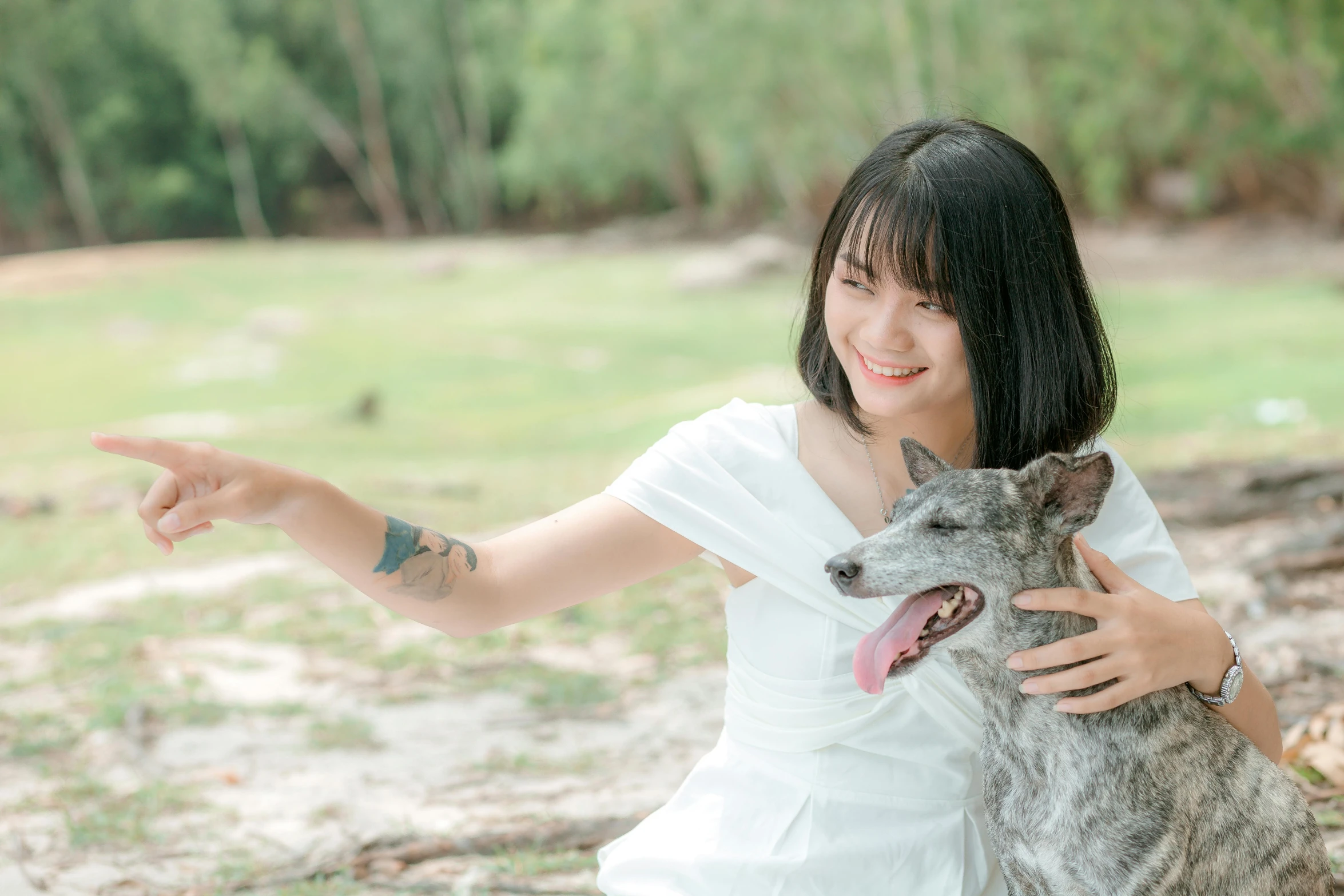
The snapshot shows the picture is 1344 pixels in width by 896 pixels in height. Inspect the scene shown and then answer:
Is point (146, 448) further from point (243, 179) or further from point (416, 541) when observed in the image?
point (243, 179)

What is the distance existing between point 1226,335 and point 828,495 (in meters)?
11.1

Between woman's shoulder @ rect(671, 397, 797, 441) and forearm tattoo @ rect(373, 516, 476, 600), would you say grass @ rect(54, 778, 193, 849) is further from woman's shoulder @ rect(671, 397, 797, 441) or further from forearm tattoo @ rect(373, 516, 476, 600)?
woman's shoulder @ rect(671, 397, 797, 441)

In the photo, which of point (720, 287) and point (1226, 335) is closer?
point (1226, 335)

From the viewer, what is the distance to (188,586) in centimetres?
638

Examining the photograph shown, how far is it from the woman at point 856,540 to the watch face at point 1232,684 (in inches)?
1.0

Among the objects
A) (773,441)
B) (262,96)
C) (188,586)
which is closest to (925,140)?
(773,441)

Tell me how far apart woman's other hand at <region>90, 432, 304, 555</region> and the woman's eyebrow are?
3.11ft

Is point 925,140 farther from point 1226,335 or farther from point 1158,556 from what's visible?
point 1226,335

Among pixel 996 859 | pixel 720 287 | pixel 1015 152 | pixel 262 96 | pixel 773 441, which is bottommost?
pixel 720 287

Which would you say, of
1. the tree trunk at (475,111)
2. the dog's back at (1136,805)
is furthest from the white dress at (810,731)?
the tree trunk at (475,111)

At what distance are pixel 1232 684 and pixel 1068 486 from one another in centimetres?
47

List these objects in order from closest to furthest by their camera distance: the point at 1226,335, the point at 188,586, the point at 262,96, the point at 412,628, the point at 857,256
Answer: the point at 857,256 → the point at 412,628 → the point at 188,586 → the point at 1226,335 → the point at 262,96

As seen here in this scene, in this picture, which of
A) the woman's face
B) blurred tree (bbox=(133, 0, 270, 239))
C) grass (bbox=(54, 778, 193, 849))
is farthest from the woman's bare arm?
blurred tree (bbox=(133, 0, 270, 239))

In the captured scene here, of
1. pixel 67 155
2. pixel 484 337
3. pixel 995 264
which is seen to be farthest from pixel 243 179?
pixel 995 264
